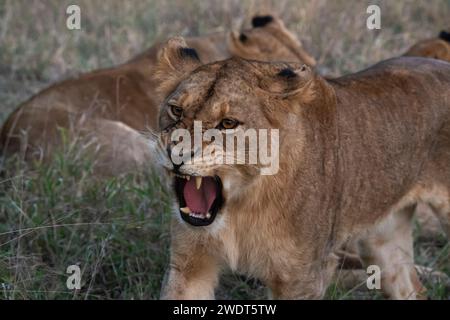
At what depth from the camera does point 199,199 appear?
2.74 m

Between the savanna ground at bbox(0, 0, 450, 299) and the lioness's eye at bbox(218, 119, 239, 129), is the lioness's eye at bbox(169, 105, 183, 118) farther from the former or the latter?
the savanna ground at bbox(0, 0, 450, 299)

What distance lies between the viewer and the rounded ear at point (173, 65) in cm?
298

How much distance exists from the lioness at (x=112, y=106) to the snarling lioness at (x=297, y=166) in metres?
1.56

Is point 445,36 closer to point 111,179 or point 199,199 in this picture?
point 111,179

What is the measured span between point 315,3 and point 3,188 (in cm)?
390

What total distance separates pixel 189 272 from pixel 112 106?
8.20ft

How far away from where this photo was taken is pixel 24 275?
11.0 ft

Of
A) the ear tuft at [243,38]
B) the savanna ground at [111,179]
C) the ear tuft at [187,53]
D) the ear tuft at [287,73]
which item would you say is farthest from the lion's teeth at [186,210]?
the ear tuft at [243,38]

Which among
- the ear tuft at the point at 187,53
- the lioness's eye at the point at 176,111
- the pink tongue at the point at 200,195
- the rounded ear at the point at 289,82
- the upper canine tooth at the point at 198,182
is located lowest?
the pink tongue at the point at 200,195

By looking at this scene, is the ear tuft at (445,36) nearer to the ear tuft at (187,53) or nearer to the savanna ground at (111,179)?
the savanna ground at (111,179)

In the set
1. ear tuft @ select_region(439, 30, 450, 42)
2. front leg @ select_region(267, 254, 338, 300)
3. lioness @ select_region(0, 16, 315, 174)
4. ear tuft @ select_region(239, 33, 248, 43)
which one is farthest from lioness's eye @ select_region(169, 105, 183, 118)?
ear tuft @ select_region(239, 33, 248, 43)

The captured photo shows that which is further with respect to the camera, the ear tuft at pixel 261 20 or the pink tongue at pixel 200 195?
the ear tuft at pixel 261 20

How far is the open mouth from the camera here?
2711 millimetres

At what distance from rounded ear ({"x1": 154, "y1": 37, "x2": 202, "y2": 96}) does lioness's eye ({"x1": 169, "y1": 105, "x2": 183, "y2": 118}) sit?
0.25 meters
